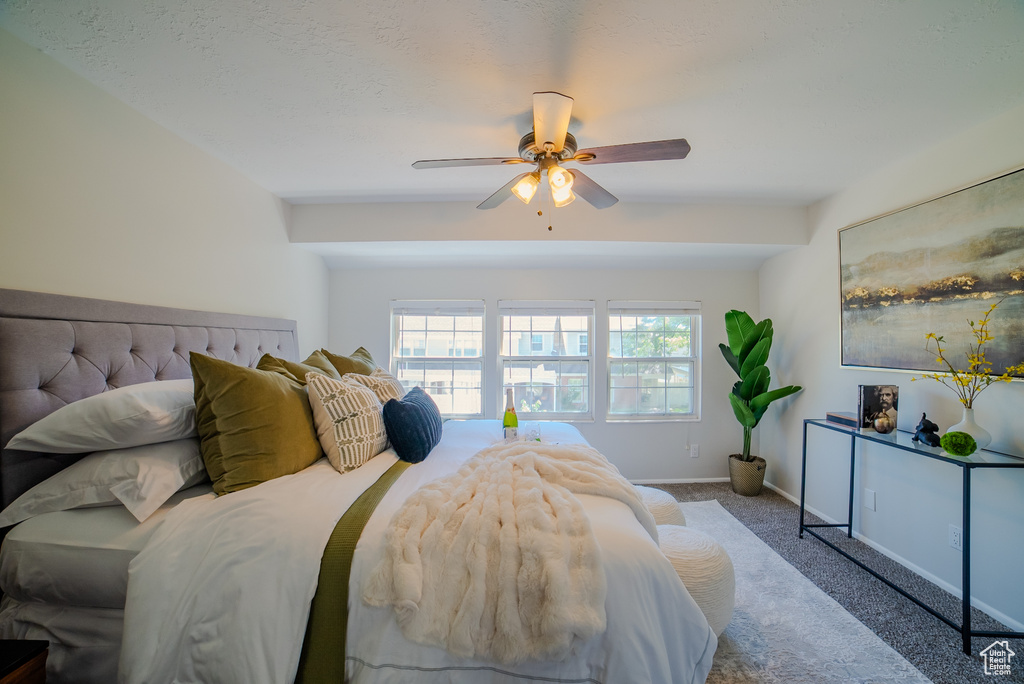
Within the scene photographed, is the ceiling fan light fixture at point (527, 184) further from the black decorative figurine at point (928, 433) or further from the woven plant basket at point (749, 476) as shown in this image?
the woven plant basket at point (749, 476)

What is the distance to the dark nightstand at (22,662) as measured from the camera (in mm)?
993

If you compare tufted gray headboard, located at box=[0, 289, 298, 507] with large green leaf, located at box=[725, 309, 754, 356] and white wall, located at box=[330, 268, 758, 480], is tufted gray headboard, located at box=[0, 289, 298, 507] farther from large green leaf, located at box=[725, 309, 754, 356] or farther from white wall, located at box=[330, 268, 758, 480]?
large green leaf, located at box=[725, 309, 754, 356]

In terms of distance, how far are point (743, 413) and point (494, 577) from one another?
3.10 meters

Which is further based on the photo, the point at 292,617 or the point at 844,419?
the point at 844,419

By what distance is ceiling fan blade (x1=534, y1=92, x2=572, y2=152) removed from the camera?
151 centimetres

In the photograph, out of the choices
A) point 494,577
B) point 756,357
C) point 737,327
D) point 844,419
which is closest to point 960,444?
point 844,419

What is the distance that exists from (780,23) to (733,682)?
8.11 feet

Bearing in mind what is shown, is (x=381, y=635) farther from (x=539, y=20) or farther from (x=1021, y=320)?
(x=1021, y=320)

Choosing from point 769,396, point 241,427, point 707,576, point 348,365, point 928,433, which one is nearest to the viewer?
point 241,427

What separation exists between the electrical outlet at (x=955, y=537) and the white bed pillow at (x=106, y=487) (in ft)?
12.1

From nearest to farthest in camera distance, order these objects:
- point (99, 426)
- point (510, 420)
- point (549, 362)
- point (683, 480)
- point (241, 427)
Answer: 1. point (99, 426)
2. point (241, 427)
3. point (510, 420)
4. point (683, 480)
5. point (549, 362)

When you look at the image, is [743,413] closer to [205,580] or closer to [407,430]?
[407,430]

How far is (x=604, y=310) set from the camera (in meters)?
3.90

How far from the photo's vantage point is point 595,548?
114 cm
